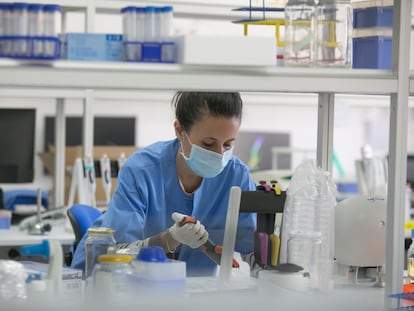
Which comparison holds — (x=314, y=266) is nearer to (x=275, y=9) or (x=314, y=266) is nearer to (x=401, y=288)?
(x=401, y=288)

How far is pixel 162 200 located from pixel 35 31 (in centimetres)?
95

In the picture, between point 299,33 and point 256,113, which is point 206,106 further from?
point 256,113

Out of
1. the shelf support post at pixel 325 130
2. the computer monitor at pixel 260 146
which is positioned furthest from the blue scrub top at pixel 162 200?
the computer monitor at pixel 260 146

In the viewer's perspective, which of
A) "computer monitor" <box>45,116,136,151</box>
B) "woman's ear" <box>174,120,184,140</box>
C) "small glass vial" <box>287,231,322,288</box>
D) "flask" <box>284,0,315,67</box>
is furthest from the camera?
"computer monitor" <box>45,116,136,151</box>

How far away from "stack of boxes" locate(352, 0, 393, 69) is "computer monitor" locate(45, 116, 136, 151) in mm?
4205

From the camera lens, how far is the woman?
226 centimetres

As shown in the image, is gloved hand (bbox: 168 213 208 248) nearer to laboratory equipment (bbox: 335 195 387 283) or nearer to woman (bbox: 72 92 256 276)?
woman (bbox: 72 92 256 276)

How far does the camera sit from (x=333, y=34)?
1831 mm

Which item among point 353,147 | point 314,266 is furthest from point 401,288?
point 353,147

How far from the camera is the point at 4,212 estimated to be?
3873 millimetres

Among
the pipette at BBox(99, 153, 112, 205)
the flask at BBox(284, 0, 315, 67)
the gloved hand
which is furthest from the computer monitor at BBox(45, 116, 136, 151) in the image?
the flask at BBox(284, 0, 315, 67)

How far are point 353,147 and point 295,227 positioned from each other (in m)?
5.56

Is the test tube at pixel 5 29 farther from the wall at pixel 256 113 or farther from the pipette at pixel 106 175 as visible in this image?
the wall at pixel 256 113

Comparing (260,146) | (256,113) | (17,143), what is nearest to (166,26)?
(17,143)
